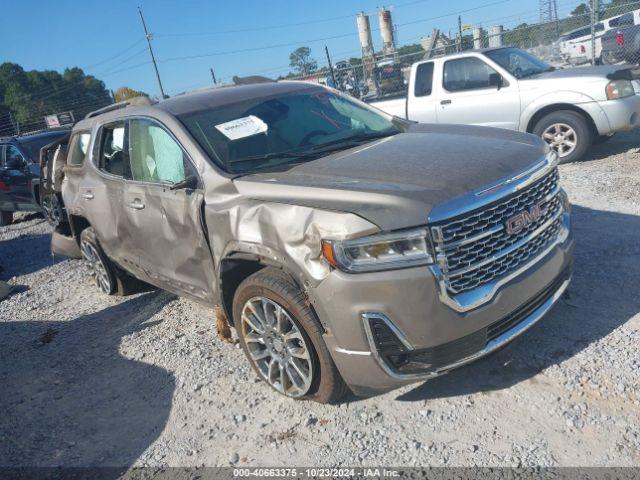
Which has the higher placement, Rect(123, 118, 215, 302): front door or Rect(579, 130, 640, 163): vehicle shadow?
Rect(123, 118, 215, 302): front door

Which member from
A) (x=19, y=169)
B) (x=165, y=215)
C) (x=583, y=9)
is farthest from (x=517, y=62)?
(x=583, y=9)

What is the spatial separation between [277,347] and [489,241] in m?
1.41

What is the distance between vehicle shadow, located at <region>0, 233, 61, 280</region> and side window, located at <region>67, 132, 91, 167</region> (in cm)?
306

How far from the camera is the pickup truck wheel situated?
5555 mm

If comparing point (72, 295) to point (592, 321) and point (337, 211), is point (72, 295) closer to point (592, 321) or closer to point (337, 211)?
point (337, 211)

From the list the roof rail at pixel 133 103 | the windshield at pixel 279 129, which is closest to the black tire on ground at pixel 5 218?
the roof rail at pixel 133 103

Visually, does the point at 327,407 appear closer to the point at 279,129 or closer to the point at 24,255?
the point at 279,129

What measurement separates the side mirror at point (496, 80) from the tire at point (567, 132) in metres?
0.81

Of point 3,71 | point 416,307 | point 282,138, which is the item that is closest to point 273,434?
point 416,307

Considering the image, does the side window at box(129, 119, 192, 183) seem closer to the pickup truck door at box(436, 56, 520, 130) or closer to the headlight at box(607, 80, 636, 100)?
the pickup truck door at box(436, 56, 520, 130)

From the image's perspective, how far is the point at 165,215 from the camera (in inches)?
155

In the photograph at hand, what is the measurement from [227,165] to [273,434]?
5.54 ft

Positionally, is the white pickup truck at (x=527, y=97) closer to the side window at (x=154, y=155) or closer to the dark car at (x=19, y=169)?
the side window at (x=154, y=155)

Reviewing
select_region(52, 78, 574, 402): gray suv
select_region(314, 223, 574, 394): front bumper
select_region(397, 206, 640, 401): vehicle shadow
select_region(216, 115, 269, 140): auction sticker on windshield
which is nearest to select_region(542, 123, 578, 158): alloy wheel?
select_region(397, 206, 640, 401): vehicle shadow
